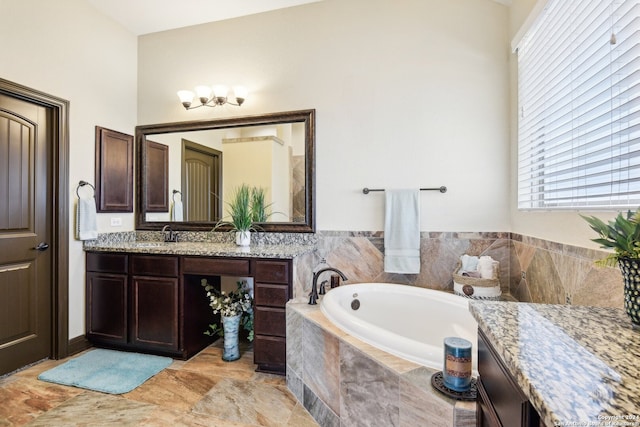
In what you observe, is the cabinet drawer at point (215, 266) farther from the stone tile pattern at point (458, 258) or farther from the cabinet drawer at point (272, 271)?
the stone tile pattern at point (458, 258)

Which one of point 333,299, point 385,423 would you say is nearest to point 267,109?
point 333,299

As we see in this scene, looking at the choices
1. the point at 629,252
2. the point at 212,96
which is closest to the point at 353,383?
the point at 629,252

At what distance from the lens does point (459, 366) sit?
1.09 meters

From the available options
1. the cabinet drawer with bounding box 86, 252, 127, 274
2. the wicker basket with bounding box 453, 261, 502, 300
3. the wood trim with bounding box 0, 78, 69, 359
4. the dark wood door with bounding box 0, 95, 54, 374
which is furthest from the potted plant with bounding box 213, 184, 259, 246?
the wicker basket with bounding box 453, 261, 502, 300

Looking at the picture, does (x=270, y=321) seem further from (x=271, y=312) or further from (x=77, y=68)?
(x=77, y=68)

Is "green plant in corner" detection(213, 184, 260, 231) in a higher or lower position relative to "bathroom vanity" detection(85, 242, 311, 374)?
higher

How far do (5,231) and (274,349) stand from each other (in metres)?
2.09

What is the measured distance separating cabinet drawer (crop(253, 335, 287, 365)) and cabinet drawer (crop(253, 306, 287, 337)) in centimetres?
4

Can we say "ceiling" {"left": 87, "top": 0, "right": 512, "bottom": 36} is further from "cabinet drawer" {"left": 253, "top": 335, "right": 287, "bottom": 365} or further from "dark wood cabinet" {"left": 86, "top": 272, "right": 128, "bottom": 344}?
"cabinet drawer" {"left": 253, "top": 335, "right": 287, "bottom": 365}

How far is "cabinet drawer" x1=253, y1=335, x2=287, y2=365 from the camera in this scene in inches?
87.8

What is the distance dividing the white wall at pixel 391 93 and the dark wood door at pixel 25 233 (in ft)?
5.04

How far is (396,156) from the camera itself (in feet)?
8.53

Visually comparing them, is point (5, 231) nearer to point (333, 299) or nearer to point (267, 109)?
point (267, 109)

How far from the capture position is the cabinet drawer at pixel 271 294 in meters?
2.24
